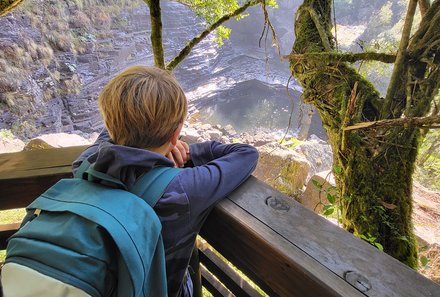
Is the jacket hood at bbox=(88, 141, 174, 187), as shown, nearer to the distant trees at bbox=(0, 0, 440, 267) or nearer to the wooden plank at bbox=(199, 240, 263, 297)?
the wooden plank at bbox=(199, 240, 263, 297)

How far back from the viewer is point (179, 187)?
72cm

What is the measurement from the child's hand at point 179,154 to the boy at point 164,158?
37 millimetres

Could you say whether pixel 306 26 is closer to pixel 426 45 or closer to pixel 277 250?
pixel 426 45

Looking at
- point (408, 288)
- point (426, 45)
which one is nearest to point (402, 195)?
point (426, 45)

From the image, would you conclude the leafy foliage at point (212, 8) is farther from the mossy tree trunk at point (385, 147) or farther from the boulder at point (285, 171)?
the mossy tree trunk at point (385, 147)

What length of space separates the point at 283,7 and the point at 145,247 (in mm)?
45221

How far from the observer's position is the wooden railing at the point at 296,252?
0.56 meters

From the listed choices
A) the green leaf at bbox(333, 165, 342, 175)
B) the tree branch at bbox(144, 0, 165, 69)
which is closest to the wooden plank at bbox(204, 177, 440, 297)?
the green leaf at bbox(333, 165, 342, 175)

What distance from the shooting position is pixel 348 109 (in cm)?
193

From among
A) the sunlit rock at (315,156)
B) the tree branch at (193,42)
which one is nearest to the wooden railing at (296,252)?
the tree branch at (193,42)

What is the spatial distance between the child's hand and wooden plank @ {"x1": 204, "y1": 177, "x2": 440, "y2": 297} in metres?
0.24

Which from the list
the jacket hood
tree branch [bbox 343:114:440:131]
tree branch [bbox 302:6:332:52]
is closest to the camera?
the jacket hood

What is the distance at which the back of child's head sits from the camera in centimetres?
79

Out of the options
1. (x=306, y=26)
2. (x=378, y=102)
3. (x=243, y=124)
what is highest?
(x=306, y=26)
